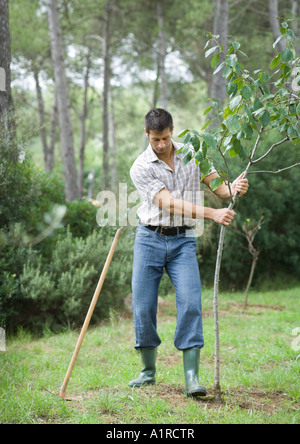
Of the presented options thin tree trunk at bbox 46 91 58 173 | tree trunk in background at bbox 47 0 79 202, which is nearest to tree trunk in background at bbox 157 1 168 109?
thin tree trunk at bbox 46 91 58 173

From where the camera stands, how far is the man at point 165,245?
3516 mm

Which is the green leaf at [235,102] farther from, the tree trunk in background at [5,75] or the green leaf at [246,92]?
the tree trunk in background at [5,75]

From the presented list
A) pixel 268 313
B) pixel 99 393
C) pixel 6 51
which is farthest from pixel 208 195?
pixel 99 393

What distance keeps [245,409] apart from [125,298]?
13.5 feet

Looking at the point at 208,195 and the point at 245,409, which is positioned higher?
the point at 208,195

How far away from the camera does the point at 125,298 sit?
7.27 meters

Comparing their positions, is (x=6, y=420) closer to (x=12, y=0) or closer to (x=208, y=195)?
(x=208, y=195)

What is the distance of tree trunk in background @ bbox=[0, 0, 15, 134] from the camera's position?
663 centimetres

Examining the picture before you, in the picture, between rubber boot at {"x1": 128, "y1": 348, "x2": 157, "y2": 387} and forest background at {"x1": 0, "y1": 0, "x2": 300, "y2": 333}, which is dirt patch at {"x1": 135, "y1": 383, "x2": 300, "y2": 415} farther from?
forest background at {"x1": 0, "y1": 0, "x2": 300, "y2": 333}

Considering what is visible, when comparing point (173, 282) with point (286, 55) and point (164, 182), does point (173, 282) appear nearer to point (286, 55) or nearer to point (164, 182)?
point (164, 182)

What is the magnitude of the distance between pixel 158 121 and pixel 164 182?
1.50 feet

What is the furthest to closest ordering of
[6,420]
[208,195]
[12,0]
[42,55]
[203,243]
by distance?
[42,55]
[12,0]
[203,243]
[208,195]
[6,420]

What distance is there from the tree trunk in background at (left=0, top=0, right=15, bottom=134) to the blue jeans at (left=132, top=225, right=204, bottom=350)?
3.58m
